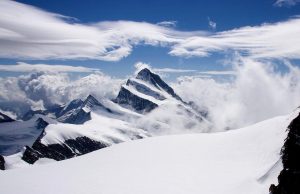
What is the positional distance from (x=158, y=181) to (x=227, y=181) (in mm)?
7919

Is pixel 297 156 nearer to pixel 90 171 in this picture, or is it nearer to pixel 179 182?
pixel 179 182

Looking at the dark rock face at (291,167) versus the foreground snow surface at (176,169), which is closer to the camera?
the dark rock face at (291,167)

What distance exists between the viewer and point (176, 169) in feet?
163

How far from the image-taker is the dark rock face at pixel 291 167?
116 ft

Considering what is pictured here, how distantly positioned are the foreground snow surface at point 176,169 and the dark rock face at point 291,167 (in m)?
1.83

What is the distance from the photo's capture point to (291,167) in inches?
1495

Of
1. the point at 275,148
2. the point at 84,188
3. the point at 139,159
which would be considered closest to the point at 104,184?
the point at 84,188

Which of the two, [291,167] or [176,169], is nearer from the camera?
[291,167]

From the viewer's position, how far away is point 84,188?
143 ft

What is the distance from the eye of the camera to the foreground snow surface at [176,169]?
42638 mm

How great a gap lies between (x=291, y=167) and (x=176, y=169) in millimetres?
15847

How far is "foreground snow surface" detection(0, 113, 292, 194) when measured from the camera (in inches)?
1679

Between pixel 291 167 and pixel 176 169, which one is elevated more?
pixel 291 167

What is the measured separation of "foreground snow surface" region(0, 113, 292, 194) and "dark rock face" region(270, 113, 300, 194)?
183 cm
